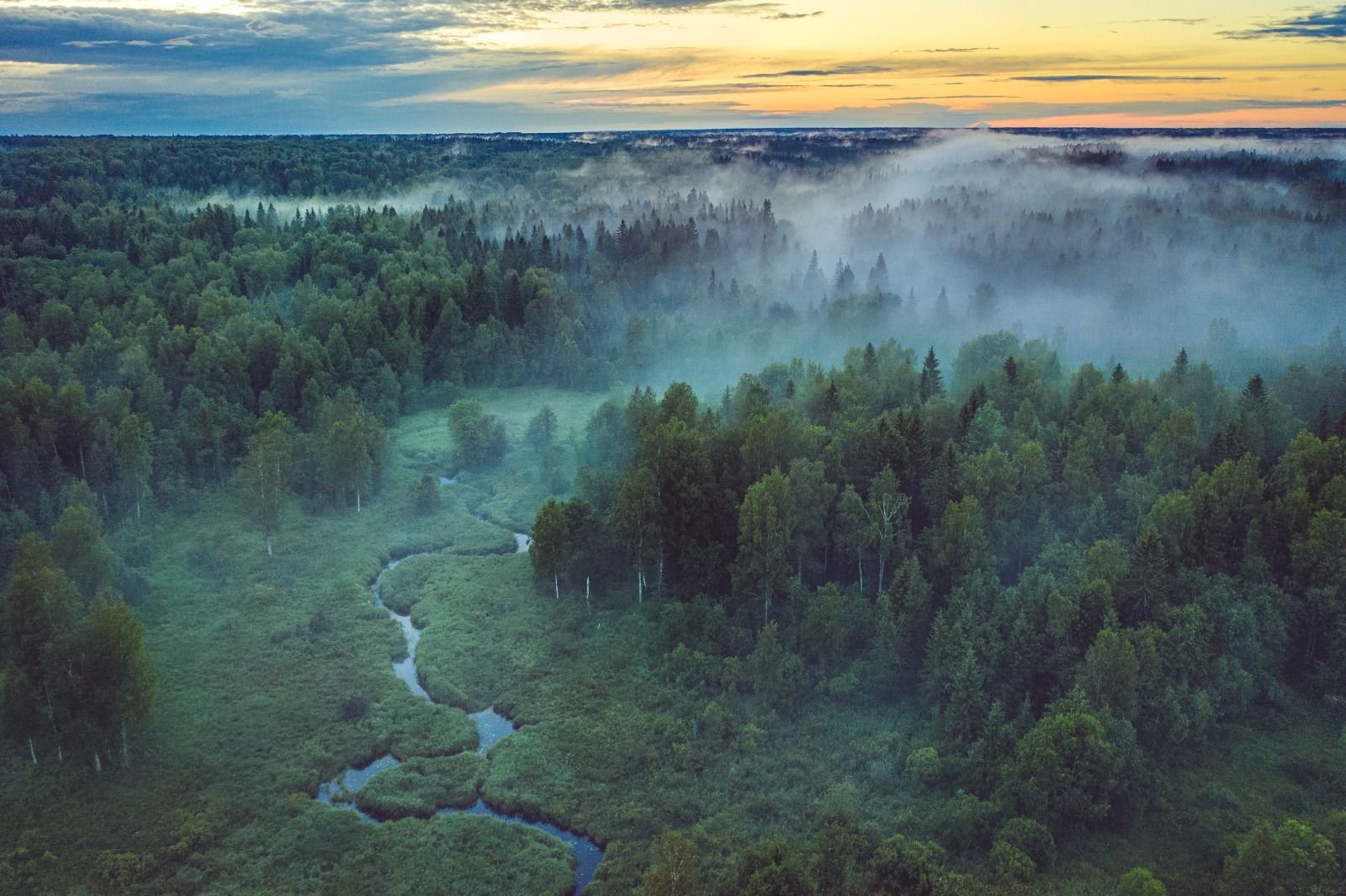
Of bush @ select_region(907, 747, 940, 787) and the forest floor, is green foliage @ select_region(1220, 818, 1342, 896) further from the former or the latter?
bush @ select_region(907, 747, 940, 787)

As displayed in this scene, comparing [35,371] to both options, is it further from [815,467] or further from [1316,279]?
[1316,279]

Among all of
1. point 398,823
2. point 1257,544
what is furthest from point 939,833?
point 1257,544

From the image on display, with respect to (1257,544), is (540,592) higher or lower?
lower

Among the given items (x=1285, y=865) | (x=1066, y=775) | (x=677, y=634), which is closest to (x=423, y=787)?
(x=677, y=634)

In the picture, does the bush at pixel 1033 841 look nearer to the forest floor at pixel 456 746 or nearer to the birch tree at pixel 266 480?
the forest floor at pixel 456 746

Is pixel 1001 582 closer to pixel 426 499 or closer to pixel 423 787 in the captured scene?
pixel 423 787

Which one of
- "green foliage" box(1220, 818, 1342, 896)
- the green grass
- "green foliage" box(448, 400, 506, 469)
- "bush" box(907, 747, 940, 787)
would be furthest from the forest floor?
"green foliage" box(448, 400, 506, 469)
